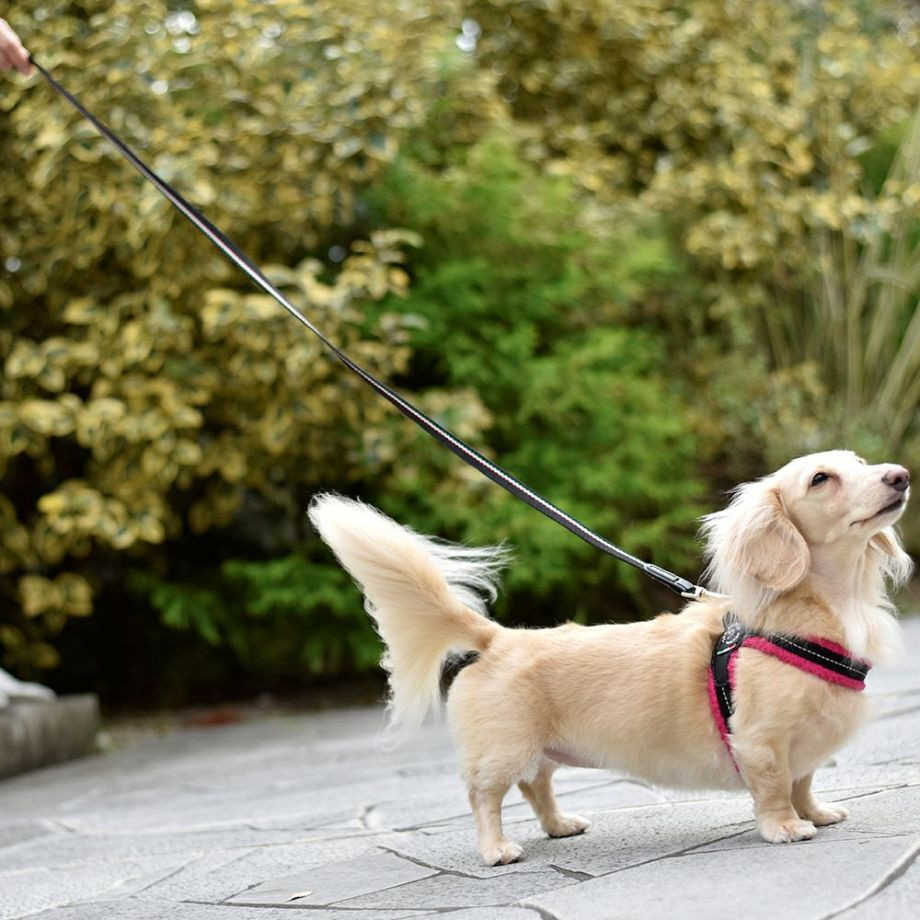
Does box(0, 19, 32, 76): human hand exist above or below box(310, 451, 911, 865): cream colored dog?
above

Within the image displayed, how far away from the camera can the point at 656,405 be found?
775 cm

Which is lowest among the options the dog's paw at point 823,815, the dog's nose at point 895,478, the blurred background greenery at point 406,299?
the dog's paw at point 823,815

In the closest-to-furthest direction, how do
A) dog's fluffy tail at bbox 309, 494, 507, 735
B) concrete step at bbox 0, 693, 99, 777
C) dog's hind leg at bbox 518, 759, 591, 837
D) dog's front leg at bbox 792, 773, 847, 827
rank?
1. dog's front leg at bbox 792, 773, 847, 827
2. dog's fluffy tail at bbox 309, 494, 507, 735
3. dog's hind leg at bbox 518, 759, 591, 837
4. concrete step at bbox 0, 693, 99, 777

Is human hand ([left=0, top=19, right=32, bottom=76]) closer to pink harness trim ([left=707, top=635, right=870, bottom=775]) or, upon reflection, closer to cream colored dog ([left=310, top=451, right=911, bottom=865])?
cream colored dog ([left=310, top=451, right=911, bottom=865])

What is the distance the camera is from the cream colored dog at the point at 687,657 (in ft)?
8.71

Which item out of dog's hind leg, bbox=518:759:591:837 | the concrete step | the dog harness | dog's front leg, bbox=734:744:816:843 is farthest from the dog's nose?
the concrete step

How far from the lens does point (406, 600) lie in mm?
2977

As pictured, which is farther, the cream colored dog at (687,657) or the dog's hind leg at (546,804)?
the dog's hind leg at (546,804)

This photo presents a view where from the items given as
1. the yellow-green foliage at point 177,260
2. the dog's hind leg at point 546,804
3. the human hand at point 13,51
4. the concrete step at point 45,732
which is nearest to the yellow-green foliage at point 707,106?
the yellow-green foliage at point 177,260

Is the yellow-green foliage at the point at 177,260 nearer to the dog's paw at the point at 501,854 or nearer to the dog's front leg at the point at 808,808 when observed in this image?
the dog's paw at the point at 501,854

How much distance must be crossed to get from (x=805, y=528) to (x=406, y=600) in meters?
0.95

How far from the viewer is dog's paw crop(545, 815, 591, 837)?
308cm

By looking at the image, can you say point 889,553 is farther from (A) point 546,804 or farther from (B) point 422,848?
(B) point 422,848

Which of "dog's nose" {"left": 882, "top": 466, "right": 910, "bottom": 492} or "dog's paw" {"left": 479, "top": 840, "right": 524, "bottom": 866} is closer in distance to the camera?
"dog's nose" {"left": 882, "top": 466, "right": 910, "bottom": 492}
